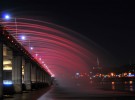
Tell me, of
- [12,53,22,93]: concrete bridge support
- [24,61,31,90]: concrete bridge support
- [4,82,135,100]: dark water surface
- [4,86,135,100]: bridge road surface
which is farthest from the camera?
[24,61,31,90]: concrete bridge support

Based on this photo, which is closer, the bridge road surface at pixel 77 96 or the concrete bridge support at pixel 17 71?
the bridge road surface at pixel 77 96

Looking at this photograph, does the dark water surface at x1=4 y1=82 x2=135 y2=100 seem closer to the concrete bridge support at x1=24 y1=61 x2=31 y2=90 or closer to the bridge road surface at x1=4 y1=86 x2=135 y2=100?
the bridge road surface at x1=4 y1=86 x2=135 y2=100

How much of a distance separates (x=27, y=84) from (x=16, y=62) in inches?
537

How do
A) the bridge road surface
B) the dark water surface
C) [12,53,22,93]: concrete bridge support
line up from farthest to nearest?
[12,53,22,93]: concrete bridge support < the dark water surface < the bridge road surface

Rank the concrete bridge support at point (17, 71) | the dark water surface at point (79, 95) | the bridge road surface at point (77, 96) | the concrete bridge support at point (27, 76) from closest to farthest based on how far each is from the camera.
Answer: the bridge road surface at point (77, 96) < the dark water surface at point (79, 95) < the concrete bridge support at point (17, 71) < the concrete bridge support at point (27, 76)

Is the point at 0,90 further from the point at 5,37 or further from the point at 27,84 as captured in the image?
the point at 27,84

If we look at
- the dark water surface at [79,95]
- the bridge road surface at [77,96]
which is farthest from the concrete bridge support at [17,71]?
the dark water surface at [79,95]

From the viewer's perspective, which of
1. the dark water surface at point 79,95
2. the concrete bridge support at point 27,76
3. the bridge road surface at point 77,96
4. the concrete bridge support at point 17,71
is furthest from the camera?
the concrete bridge support at point 27,76

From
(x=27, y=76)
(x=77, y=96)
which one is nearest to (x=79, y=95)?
(x=77, y=96)

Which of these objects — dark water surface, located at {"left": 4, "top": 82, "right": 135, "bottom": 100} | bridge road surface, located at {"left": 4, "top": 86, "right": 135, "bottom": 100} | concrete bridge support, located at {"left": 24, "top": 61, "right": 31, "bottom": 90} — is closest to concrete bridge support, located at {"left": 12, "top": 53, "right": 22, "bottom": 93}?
bridge road surface, located at {"left": 4, "top": 86, "right": 135, "bottom": 100}

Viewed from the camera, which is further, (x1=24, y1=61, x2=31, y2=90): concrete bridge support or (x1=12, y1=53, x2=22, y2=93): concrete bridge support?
(x1=24, y1=61, x2=31, y2=90): concrete bridge support

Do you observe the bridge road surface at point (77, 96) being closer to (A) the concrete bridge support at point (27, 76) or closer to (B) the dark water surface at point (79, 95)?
(B) the dark water surface at point (79, 95)

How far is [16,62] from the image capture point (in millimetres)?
52312

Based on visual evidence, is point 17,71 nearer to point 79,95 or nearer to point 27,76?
point 79,95
